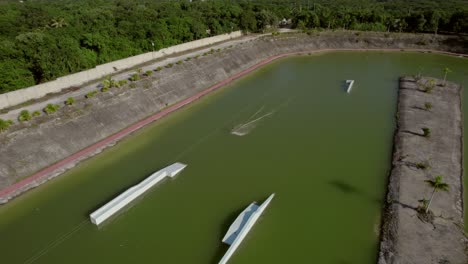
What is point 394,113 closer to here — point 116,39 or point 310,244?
point 310,244

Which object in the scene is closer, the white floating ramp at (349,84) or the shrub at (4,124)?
the shrub at (4,124)

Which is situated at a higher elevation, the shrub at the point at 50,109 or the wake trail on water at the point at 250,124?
the shrub at the point at 50,109

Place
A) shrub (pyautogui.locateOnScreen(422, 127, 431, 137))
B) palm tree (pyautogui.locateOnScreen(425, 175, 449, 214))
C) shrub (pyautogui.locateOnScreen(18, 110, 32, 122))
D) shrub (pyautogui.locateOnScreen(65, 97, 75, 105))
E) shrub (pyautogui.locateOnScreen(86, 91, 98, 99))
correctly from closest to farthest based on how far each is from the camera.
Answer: palm tree (pyautogui.locateOnScreen(425, 175, 449, 214))
shrub (pyautogui.locateOnScreen(18, 110, 32, 122))
shrub (pyautogui.locateOnScreen(422, 127, 431, 137))
shrub (pyautogui.locateOnScreen(65, 97, 75, 105))
shrub (pyautogui.locateOnScreen(86, 91, 98, 99))

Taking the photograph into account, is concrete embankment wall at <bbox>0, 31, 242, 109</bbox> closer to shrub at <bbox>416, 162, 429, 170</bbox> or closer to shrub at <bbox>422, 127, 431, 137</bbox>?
shrub at <bbox>416, 162, 429, 170</bbox>

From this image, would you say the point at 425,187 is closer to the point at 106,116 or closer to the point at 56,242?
the point at 56,242

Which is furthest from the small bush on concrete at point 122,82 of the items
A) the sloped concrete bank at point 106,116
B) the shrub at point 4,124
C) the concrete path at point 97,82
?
the shrub at point 4,124

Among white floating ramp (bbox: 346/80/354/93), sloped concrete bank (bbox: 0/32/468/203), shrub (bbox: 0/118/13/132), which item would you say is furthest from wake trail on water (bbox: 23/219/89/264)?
white floating ramp (bbox: 346/80/354/93)

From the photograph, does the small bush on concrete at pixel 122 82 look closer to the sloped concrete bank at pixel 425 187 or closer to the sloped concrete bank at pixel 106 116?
the sloped concrete bank at pixel 106 116
